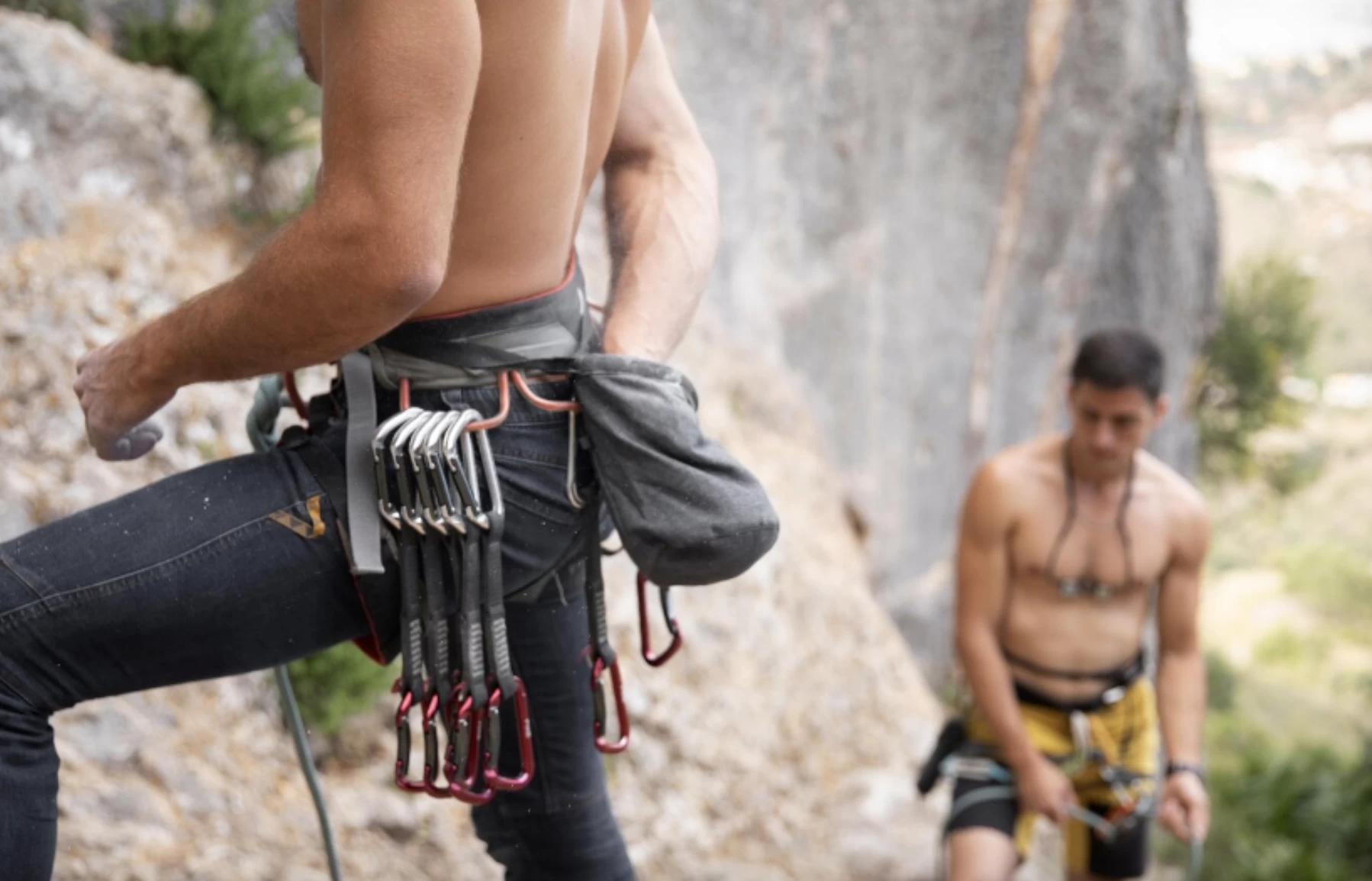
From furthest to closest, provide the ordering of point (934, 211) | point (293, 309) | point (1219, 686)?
point (1219, 686), point (934, 211), point (293, 309)

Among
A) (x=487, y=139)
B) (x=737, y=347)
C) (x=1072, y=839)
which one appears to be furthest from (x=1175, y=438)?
(x=487, y=139)

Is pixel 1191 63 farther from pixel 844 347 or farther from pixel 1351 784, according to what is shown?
pixel 1351 784

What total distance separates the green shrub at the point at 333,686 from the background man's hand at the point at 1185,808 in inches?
90.6

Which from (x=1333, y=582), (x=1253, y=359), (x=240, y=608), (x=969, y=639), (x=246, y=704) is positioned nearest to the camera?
(x=240, y=608)

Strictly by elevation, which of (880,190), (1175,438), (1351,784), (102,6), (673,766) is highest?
(102,6)

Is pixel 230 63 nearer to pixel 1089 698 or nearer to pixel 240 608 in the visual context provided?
pixel 240 608

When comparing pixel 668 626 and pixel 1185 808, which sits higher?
pixel 668 626

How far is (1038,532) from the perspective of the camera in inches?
161

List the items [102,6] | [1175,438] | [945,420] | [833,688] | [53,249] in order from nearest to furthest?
[53,249] < [102,6] < [833,688] < [945,420] < [1175,438]

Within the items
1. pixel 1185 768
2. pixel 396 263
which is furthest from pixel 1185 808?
pixel 396 263

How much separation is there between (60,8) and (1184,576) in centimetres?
418

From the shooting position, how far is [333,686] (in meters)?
3.56

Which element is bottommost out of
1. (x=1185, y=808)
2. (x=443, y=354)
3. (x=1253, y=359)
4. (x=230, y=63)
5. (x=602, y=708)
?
(x=1253, y=359)

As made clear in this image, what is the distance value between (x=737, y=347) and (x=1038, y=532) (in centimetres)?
318
